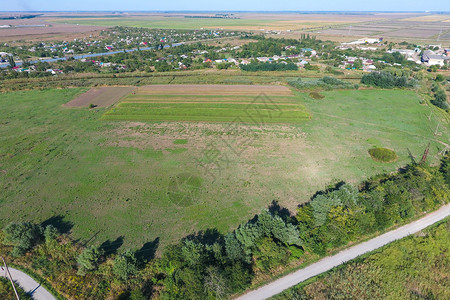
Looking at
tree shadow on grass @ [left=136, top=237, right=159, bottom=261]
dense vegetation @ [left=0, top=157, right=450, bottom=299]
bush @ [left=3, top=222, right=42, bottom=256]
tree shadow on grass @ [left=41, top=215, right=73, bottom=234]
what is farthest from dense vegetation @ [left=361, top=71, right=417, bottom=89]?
bush @ [left=3, top=222, right=42, bottom=256]

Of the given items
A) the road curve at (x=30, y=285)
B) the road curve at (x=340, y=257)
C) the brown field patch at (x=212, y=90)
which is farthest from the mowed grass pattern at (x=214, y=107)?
the road curve at (x=30, y=285)

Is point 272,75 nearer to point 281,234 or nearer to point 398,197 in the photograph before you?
point 398,197

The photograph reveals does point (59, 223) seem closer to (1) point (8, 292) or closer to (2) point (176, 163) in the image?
(1) point (8, 292)

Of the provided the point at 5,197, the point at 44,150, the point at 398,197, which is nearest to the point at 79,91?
the point at 44,150

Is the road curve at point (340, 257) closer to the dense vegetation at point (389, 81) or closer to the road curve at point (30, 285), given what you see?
the road curve at point (30, 285)

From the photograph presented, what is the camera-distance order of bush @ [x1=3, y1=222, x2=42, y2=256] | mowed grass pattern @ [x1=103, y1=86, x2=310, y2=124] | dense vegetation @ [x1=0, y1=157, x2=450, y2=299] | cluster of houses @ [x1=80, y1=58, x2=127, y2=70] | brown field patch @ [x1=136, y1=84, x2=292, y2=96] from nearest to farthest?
dense vegetation @ [x1=0, y1=157, x2=450, y2=299] < bush @ [x1=3, y1=222, x2=42, y2=256] < mowed grass pattern @ [x1=103, y1=86, x2=310, y2=124] < brown field patch @ [x1=136, y1=84, x2=292, y2=96] < cluster of houses @ [x1=80, y1=58, x2=127, y2=70]

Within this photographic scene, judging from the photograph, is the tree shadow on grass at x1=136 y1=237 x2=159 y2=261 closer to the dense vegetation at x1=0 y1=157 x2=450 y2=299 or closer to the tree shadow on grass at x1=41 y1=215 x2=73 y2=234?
the dense vegetation at x1=0 y1=157 x2=450 y2=299
